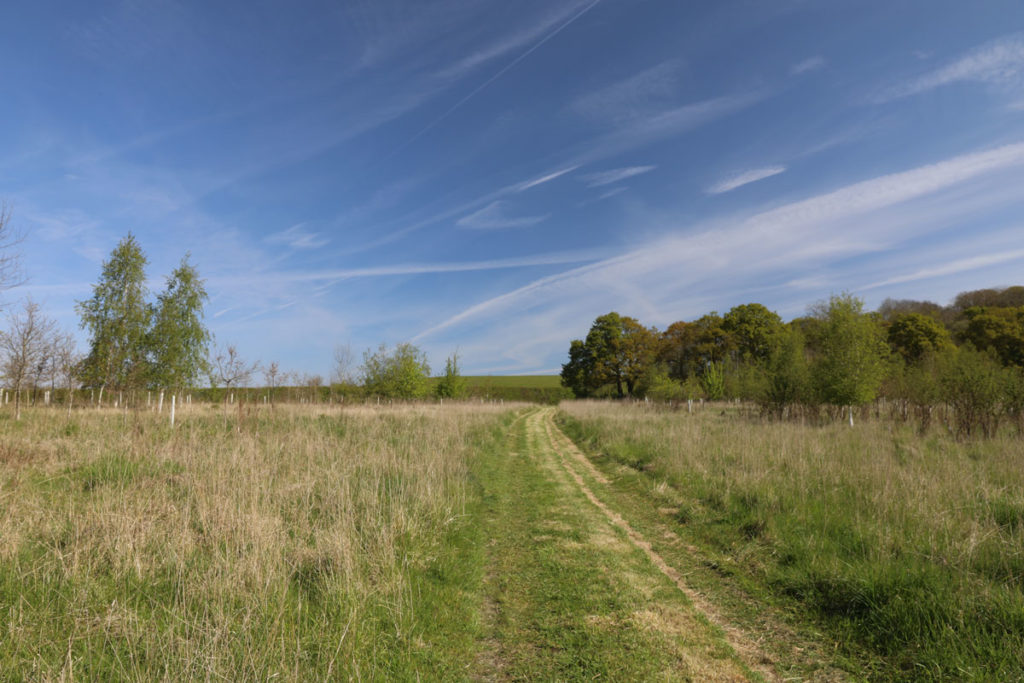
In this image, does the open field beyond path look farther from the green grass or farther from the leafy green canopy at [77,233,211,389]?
the leafy green canopy at [77,233,211,389]

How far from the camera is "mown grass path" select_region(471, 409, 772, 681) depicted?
3.68 m

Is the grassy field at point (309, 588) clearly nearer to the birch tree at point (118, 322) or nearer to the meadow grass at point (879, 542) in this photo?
the meadow grass at point (879, 542)

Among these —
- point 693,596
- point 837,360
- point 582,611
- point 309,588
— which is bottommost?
point 693,596

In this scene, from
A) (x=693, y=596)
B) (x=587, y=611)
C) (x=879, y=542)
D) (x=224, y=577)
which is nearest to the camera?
(x=224, y=577)

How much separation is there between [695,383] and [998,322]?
27.9 meters

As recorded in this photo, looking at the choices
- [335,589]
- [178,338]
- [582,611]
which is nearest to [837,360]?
[582,611]

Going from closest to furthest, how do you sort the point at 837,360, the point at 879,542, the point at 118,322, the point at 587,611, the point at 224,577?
the point at 224,577 < the point at 587,611 < the point at 879,542 < the point at 837,360 < the point at 118,322

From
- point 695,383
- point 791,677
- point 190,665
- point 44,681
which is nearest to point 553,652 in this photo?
point 791,677

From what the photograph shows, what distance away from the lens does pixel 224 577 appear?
4238 millimetres

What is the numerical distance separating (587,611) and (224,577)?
3586 millimetres

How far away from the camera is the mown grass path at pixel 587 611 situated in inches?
145

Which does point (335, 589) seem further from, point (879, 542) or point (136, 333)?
point (136, 333)

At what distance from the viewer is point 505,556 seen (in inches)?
246

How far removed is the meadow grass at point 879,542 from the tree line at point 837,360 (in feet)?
18.0
